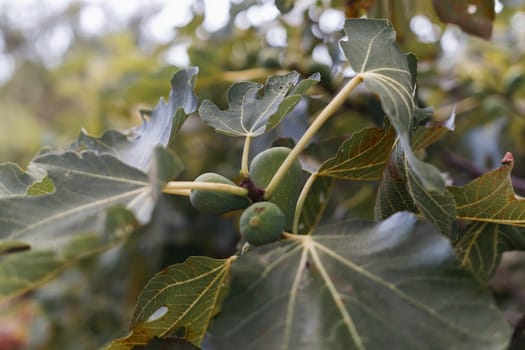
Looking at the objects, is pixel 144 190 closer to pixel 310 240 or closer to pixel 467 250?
pixel 310 240

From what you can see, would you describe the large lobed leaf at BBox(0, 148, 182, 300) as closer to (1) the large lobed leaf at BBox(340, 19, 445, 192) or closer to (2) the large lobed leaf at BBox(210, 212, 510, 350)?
(2) the large lobed leaf at BBox(210, 212, 510, 350)

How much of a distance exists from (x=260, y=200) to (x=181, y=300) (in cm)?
18

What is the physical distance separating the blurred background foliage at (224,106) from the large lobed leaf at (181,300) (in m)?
0.41

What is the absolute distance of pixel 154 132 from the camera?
0.85 meters

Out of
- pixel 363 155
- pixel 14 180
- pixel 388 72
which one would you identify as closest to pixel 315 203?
pixel 363 155

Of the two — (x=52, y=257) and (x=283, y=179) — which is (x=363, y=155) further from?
(x=52, y=257)

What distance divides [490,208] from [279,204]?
29cm

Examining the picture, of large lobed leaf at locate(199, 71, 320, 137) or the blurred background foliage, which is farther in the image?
the blurred background foliage

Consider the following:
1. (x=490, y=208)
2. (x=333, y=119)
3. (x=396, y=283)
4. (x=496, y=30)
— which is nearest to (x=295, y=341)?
(x=396, y=283)

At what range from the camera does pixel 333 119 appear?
5.18 ft

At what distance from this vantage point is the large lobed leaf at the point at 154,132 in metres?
0.77

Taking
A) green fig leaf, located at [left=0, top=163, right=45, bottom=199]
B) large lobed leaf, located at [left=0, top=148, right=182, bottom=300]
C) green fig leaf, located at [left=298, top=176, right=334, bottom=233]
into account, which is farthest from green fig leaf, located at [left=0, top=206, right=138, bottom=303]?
green fig leaf, located at [left=298, top=176, right=334, bottom=233]

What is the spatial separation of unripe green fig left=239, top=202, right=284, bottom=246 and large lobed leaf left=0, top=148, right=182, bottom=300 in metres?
0.11

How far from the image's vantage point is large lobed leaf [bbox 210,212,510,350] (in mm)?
540
